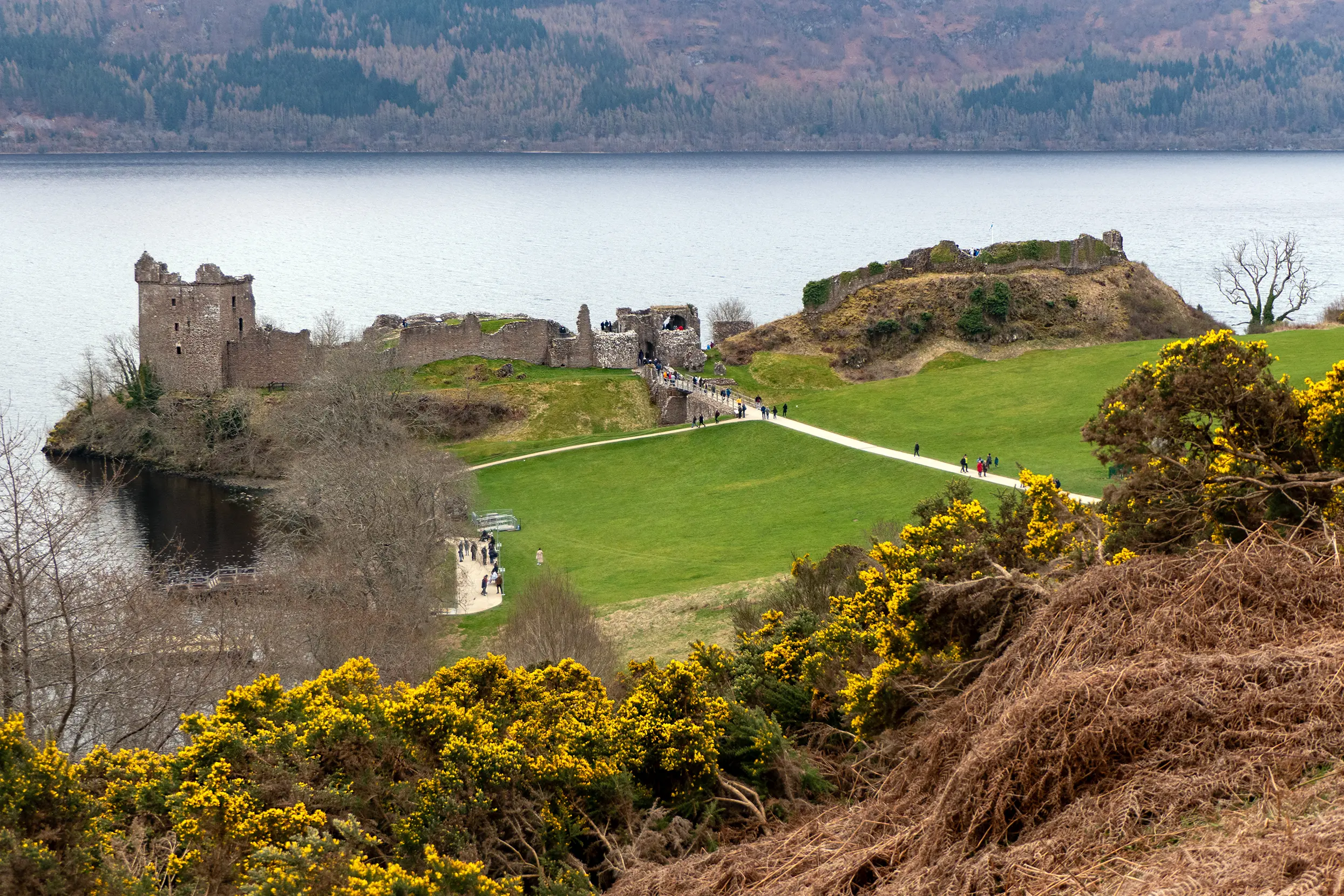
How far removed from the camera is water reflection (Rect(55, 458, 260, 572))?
5241cm

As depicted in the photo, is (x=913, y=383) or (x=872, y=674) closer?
(x=872, y=674)

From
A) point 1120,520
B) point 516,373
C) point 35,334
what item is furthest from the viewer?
point 35,334

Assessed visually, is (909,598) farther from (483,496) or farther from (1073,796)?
(483,496)

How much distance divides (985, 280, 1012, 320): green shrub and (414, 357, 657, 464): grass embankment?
741 inches

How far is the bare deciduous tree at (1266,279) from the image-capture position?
8338cm

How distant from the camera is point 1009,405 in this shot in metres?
57.0

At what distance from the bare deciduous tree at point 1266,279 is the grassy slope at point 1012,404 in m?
20.7

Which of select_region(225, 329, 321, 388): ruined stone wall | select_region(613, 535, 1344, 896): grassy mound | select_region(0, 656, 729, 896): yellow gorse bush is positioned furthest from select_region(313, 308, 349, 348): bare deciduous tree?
select_region(613, 535, 1344, 896): grassy mound

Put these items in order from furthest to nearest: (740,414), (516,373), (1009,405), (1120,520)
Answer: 1. (516,373)
2. (740,414)
3. (1009,405)
4. (1120,520)

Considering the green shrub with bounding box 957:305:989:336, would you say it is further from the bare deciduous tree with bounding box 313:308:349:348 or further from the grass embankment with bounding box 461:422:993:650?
the bare deciduous tree with bounding box 313:308:349:348

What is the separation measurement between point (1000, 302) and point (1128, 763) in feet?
206

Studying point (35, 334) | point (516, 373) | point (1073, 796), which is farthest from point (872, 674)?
point (35, 334)

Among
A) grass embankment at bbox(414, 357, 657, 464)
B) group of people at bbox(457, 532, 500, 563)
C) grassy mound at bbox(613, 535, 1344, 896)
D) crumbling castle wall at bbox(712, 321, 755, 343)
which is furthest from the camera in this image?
crumbling castle wall at bbox(712, 321, 755, 343)

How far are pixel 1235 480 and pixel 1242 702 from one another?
308 inches
